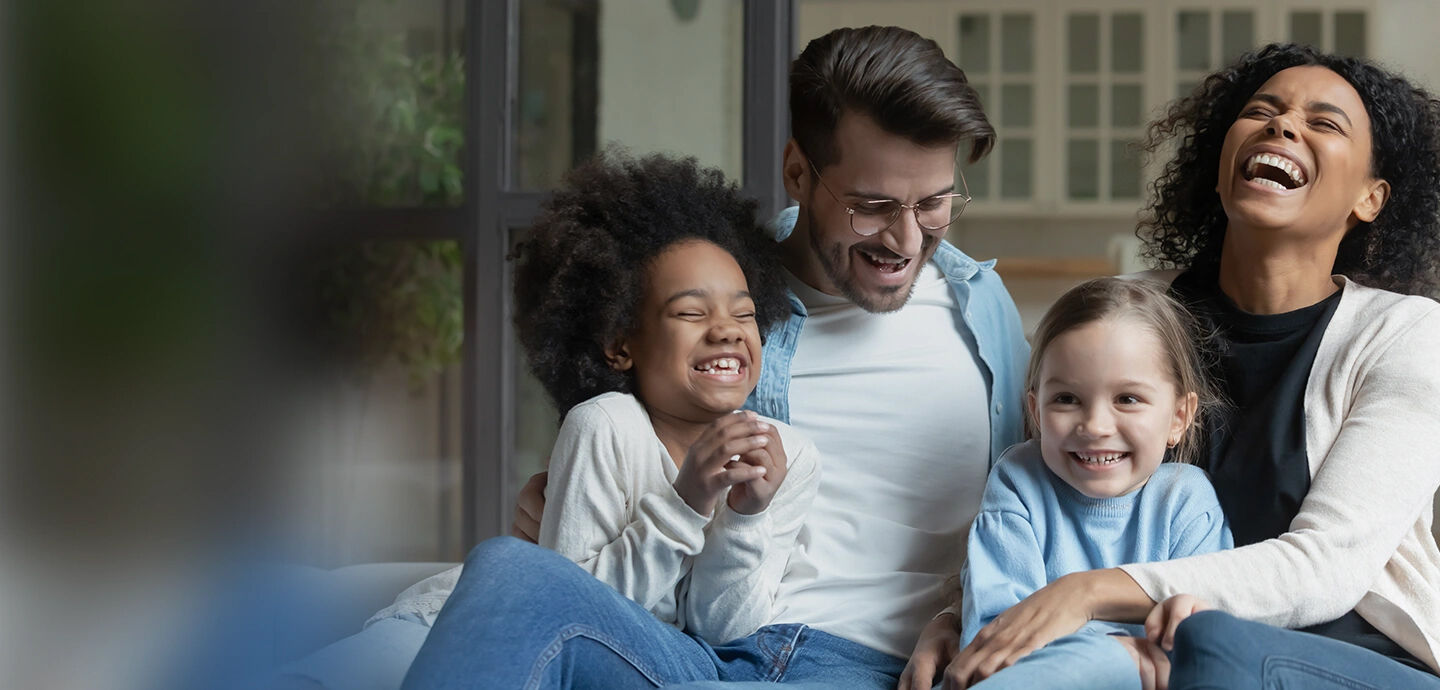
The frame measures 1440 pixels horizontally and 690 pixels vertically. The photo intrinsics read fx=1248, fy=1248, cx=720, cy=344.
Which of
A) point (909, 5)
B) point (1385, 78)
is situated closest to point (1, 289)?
point (1385, 78)

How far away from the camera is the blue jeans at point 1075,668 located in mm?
1084

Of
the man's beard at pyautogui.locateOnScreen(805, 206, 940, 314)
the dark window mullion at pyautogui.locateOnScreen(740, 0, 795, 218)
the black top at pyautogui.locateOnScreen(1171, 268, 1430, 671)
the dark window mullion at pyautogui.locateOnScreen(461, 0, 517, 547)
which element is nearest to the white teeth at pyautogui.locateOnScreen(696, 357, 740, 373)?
the man's beard at pyautogui.locateOnScreen(805, 206, 940, 314)

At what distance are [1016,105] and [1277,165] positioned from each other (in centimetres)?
348

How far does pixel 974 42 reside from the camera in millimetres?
4742

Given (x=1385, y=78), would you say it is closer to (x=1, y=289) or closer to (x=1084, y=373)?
(x=1084, y=373)

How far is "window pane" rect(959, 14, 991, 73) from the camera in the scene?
15.5 ft

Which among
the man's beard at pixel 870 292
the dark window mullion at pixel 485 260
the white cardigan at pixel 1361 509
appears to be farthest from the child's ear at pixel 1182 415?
the dark window mullion at pixel 485 260

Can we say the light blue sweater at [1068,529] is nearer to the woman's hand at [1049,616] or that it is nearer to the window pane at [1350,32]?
the woman's hand at [1049,616]

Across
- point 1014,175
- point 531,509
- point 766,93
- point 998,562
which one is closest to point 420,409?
point 766,93

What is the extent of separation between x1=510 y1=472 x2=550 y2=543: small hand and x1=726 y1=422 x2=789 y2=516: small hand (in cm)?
26

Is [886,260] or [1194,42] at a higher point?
[1194,42]

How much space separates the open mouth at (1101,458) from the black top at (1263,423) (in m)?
0.14

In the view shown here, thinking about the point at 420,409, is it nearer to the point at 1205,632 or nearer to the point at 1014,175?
the point at 1205,632

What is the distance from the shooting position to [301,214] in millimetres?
396
